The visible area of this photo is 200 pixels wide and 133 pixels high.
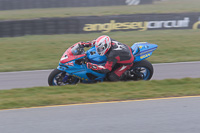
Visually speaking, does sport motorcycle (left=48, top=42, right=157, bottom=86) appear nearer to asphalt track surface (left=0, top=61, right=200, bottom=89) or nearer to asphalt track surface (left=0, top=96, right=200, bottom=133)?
asphalt track surface (left=0, top=61, right=200, bottom=89)

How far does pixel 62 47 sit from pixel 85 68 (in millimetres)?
6875

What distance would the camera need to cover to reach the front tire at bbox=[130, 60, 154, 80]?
7996 mm

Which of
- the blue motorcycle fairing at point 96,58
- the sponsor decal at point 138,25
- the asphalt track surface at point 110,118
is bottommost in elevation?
the asphalt track surface at point 110,118

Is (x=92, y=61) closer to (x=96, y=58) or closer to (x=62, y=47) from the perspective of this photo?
(x=96, y=58)

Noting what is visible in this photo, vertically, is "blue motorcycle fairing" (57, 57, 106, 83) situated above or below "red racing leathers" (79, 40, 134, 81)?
below

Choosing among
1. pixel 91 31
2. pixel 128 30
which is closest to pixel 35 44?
pixel 91 31

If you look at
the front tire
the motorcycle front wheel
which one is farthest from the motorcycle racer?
the motorcycle front wheel

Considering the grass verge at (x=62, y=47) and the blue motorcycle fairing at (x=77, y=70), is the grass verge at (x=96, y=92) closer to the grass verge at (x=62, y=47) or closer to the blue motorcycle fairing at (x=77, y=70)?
the blue motorcycle fairing at (x=77, y=70)

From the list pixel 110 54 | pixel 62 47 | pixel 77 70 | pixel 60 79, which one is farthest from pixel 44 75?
pixel 62 47

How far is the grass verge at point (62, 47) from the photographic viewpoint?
1168cm

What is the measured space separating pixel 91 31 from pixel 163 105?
12046mm

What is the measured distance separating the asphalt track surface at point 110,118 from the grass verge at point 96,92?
0.38 meters

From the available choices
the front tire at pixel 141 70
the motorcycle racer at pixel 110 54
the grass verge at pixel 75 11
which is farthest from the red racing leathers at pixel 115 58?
the grass verge at pixel 75 11

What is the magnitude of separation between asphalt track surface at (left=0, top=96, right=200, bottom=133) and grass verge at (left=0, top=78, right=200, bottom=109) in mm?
381
